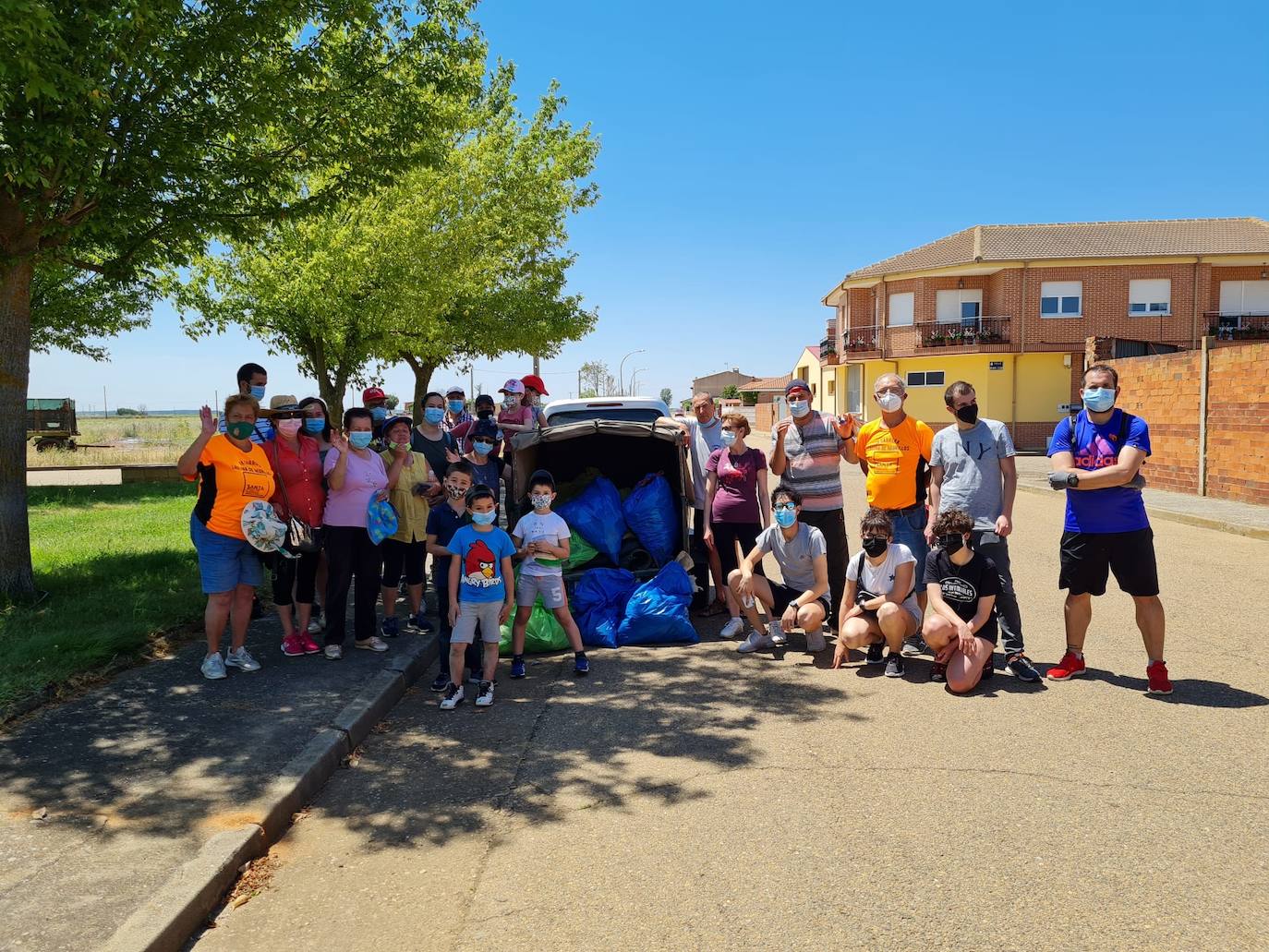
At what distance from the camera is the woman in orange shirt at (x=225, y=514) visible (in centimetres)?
600

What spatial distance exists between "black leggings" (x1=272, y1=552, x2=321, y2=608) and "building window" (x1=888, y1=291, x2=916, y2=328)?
38.2 m

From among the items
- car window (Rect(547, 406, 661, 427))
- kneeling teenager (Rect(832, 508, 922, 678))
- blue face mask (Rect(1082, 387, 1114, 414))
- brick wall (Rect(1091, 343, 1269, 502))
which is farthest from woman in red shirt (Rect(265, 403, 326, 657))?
brick wall (Rect(1091, 343, 1269, 502))

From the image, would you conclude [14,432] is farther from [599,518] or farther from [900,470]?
[900,470]

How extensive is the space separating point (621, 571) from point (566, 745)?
9.66 feet

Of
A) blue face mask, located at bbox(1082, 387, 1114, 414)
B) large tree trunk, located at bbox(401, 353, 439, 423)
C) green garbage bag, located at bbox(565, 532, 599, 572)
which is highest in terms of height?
large tree trunk, located at bbox(401, 353, 439, 423)

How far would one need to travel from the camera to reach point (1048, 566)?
10.4m

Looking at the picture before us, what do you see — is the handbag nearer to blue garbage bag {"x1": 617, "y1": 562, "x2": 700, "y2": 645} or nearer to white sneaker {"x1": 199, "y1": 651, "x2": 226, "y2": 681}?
white sneaker {"x1": 199, "y1": 651, "x2": 226, "y2": 681}

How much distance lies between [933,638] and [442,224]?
581 inches

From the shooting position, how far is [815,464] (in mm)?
7301

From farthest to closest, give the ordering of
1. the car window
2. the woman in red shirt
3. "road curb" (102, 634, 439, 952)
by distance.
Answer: the car window → the woman in red shirt → "road curb" (102, 634, 439, 952)

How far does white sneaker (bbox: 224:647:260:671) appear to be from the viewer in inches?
245

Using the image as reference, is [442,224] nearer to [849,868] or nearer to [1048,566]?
[1048,566]

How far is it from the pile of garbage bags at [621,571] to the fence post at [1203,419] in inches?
503

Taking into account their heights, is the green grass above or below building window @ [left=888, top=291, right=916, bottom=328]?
below
